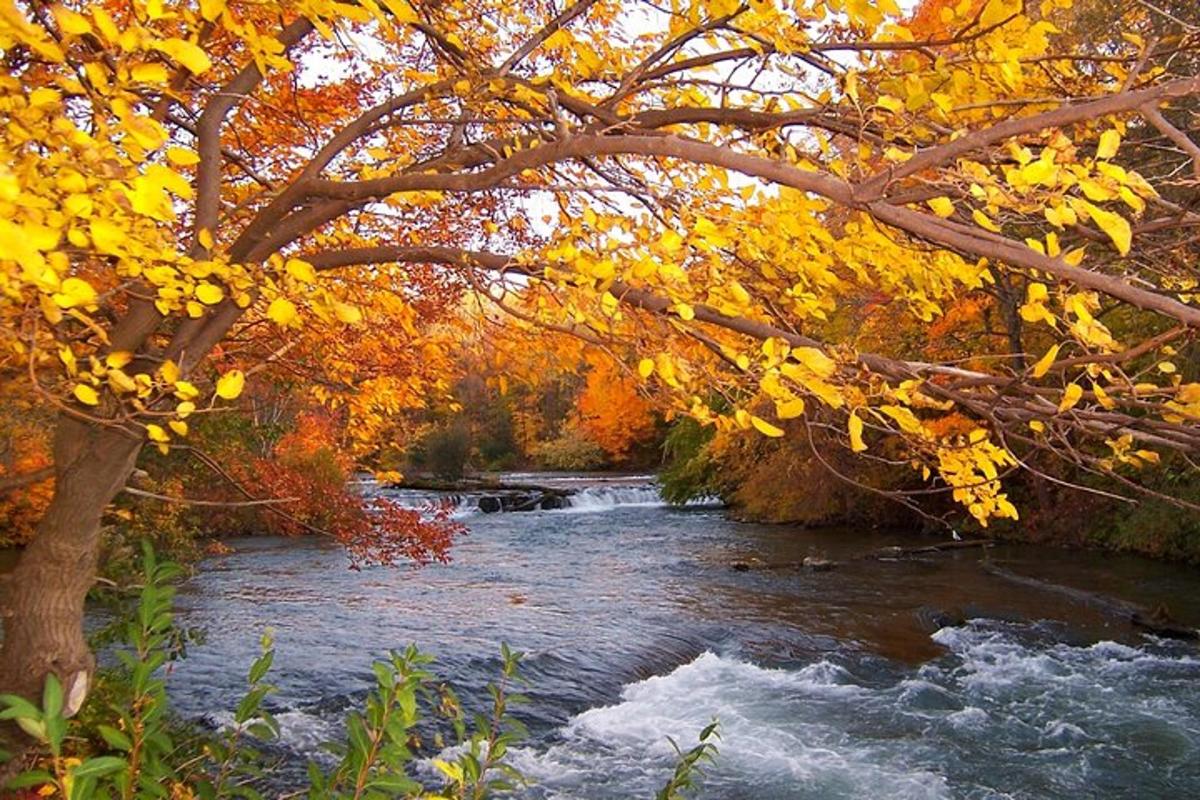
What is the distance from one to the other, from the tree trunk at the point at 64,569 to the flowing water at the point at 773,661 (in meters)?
3.99

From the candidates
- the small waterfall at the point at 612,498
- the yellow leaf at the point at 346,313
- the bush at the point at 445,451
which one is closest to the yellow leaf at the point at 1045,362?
the yellow leaf at the point at 346,313

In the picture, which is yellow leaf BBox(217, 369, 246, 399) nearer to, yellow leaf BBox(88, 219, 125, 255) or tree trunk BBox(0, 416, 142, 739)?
yellow leaf BBox(88, 219, 125, 255)

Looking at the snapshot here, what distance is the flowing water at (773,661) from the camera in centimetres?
743

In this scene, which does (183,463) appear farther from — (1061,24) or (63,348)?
(1061,24)

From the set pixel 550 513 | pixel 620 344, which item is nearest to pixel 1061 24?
pixel 620 344

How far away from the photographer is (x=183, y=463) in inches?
412

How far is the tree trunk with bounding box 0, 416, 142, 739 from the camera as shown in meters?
3.73

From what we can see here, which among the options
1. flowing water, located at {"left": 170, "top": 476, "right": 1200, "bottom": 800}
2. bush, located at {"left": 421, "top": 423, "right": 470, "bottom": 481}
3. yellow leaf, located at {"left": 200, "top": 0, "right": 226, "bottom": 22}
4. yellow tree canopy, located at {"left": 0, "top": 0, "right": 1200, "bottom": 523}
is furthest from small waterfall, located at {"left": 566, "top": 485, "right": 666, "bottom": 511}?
yellow leaf, located at {"left": 200, "top": 0, "right": 226, "bottom": 22}

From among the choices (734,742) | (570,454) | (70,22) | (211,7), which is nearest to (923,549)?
(734,742)

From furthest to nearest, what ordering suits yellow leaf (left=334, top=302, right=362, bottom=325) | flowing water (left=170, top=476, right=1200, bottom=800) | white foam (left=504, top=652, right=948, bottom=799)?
flowing water (left=170, top=476, right=1200, bottom=800), white foam (left=504, top=652, right=948, bottom=799), yellow leaf (left=334, top=302, right=362, bottom=325)

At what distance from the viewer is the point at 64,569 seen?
380 centimetres

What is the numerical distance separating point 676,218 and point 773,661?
8.15m

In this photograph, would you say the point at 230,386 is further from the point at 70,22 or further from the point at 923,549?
the point at 923,549

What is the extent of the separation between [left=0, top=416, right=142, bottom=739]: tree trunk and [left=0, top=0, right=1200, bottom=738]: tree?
0.04 ft
